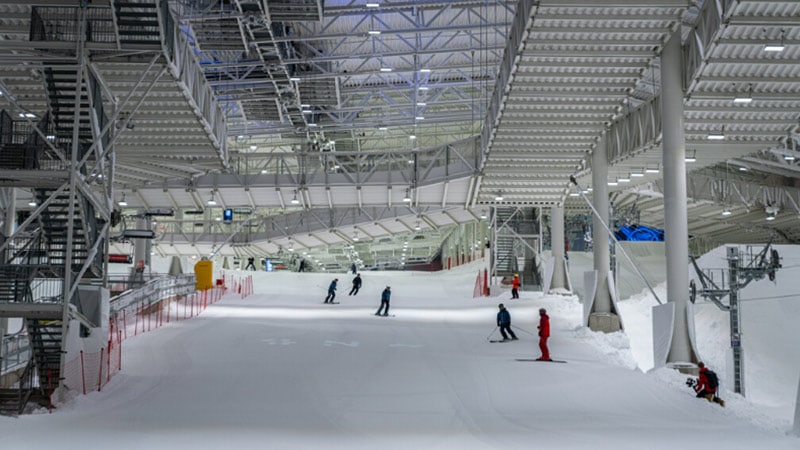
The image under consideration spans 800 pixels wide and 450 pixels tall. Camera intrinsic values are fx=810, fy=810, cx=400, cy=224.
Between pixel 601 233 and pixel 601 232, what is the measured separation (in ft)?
0.16

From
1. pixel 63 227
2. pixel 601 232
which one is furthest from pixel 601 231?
pixel 63 227

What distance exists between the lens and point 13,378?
68.5 ft

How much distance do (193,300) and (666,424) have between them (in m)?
25.7

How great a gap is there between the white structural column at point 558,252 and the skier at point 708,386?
22524 mm

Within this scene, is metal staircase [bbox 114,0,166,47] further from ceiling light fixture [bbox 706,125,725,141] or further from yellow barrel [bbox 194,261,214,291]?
yellow barrel [bbox 194,261,214,291]

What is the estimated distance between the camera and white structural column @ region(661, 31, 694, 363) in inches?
799

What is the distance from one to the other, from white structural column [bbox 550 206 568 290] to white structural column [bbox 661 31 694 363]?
59.3ft

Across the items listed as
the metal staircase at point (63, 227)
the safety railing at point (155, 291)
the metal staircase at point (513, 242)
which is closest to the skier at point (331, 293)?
the safety railing at point (155, 291)

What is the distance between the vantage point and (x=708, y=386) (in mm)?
16078

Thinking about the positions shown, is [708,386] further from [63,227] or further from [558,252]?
[558,252]

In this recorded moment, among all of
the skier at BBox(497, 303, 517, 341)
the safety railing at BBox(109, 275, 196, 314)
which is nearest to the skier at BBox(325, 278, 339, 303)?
the safety railing at BBox(109, 275, 196, 314)

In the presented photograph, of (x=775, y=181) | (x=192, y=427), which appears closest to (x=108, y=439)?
(x=192, y=427)

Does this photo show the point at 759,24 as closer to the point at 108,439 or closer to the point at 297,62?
the point at 108,439

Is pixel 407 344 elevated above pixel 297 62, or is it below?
below
